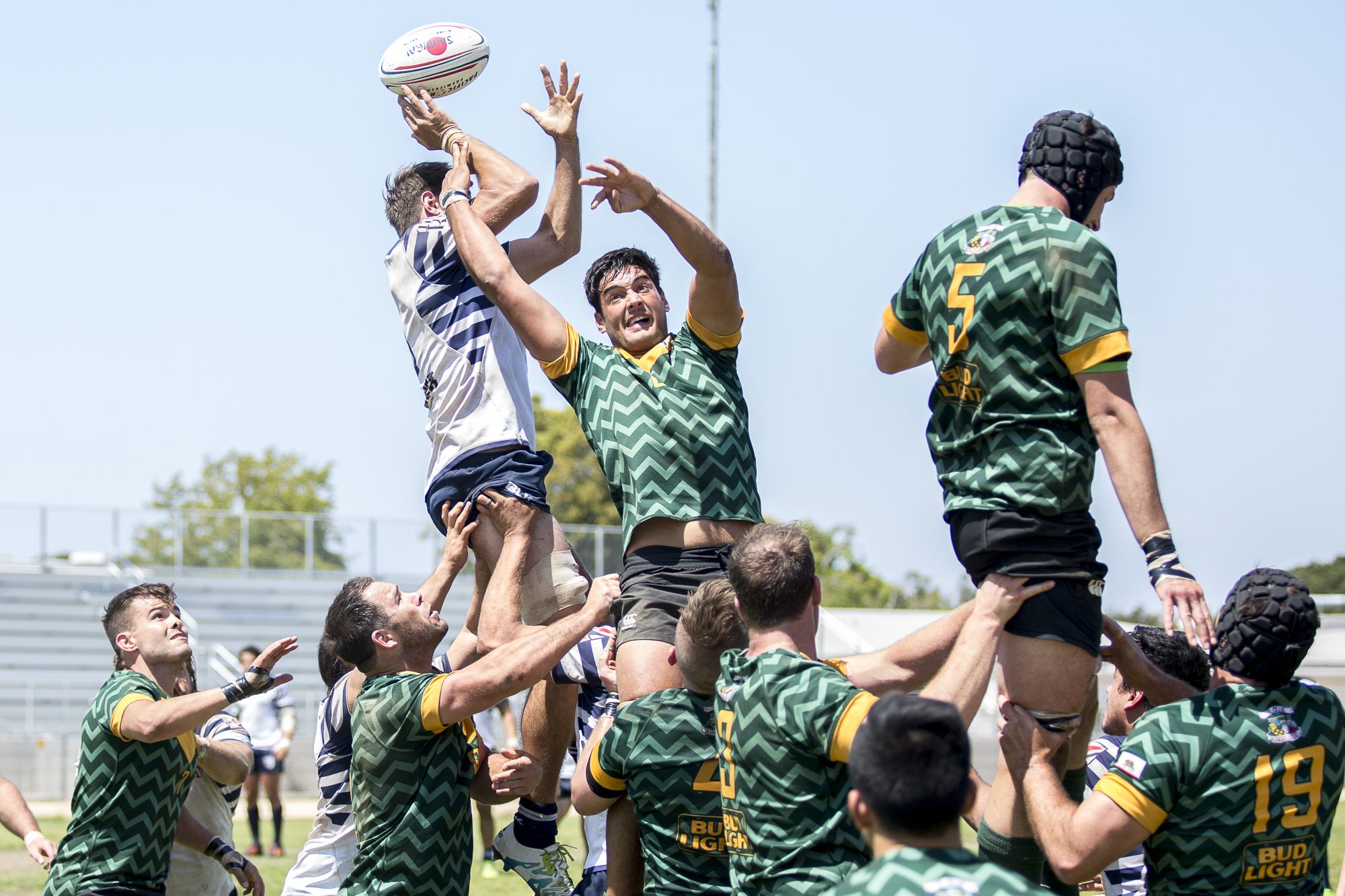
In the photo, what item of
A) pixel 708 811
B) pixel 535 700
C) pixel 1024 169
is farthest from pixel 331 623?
pixel 1024 169

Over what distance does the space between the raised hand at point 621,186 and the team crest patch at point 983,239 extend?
5.12 feet

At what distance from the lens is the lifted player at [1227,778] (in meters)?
3.87

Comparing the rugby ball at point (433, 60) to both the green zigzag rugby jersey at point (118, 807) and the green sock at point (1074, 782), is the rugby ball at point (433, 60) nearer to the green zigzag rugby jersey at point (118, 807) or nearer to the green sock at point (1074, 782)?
the green zigzag rugby jersey at point (118, 807)

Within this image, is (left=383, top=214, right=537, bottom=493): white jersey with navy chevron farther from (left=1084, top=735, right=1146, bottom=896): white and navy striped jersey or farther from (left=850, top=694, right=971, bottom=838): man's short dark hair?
(left=850, top=694, right=971, bottom=838): man's short dark hair

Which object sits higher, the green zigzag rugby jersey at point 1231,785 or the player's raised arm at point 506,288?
the player's raised arm at point 506,288

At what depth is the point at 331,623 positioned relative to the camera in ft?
17.5

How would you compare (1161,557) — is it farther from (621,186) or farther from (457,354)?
(457,354)

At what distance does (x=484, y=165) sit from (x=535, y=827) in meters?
3.08

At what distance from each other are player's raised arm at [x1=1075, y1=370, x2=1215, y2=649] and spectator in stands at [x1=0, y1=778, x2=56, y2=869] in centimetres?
495

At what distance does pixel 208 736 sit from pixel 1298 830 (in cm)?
523

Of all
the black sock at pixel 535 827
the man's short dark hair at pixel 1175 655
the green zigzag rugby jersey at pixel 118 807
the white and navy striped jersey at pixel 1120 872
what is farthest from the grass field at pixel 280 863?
the man's short dark hair at pixel 1175 655

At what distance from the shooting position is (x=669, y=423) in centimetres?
524

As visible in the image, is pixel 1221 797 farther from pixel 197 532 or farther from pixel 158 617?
pixel 197 532

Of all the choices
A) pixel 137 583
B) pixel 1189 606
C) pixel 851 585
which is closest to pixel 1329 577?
pixel 851 585
